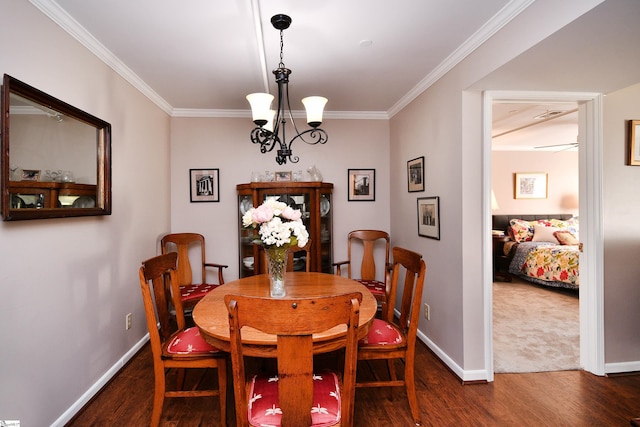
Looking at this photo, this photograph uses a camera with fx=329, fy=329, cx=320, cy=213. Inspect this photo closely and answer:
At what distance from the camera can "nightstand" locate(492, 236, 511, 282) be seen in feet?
17.6

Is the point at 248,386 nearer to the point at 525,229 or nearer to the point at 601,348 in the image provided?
the point at 601,348

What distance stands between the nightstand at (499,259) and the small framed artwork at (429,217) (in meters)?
3.05

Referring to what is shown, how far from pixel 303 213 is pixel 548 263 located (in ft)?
12.3

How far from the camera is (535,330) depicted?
3.30 m

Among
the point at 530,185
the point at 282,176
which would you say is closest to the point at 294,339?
the point at 282,176

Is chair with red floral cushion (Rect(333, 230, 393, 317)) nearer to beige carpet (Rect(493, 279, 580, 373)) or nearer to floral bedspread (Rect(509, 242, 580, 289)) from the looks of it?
beige carpet (Rect(493, 279, 580, 373))

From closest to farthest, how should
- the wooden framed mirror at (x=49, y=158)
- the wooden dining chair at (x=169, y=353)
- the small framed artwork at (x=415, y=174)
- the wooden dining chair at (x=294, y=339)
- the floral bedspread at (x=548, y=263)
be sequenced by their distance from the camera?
the wooden dining chair at (x=294, y=339) < the wooden framed mirror at (x=49, y=158) < the wooden dining chair at (x=169, y=353) < the small framed artwork at (x=415, y=174) < the floral bedspread at (x=548, y=263)

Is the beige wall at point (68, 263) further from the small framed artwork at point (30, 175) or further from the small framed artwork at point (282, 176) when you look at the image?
the small framed artwork at point (282, 176)

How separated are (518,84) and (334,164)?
2.02m

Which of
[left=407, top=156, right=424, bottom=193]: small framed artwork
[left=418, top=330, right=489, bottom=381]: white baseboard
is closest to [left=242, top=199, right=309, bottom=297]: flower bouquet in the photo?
[left=418, top=330, right=489, bottom=381]: white baseboard

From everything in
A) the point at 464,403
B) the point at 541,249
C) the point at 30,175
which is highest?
Result: the point at 30,175

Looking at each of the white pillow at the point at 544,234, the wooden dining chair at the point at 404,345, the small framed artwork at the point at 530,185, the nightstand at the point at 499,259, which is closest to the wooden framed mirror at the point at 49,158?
the wooden dining chair at the point at 404,345

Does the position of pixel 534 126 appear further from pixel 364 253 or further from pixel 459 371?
pixel 459 371

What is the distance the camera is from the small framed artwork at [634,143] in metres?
2.44
